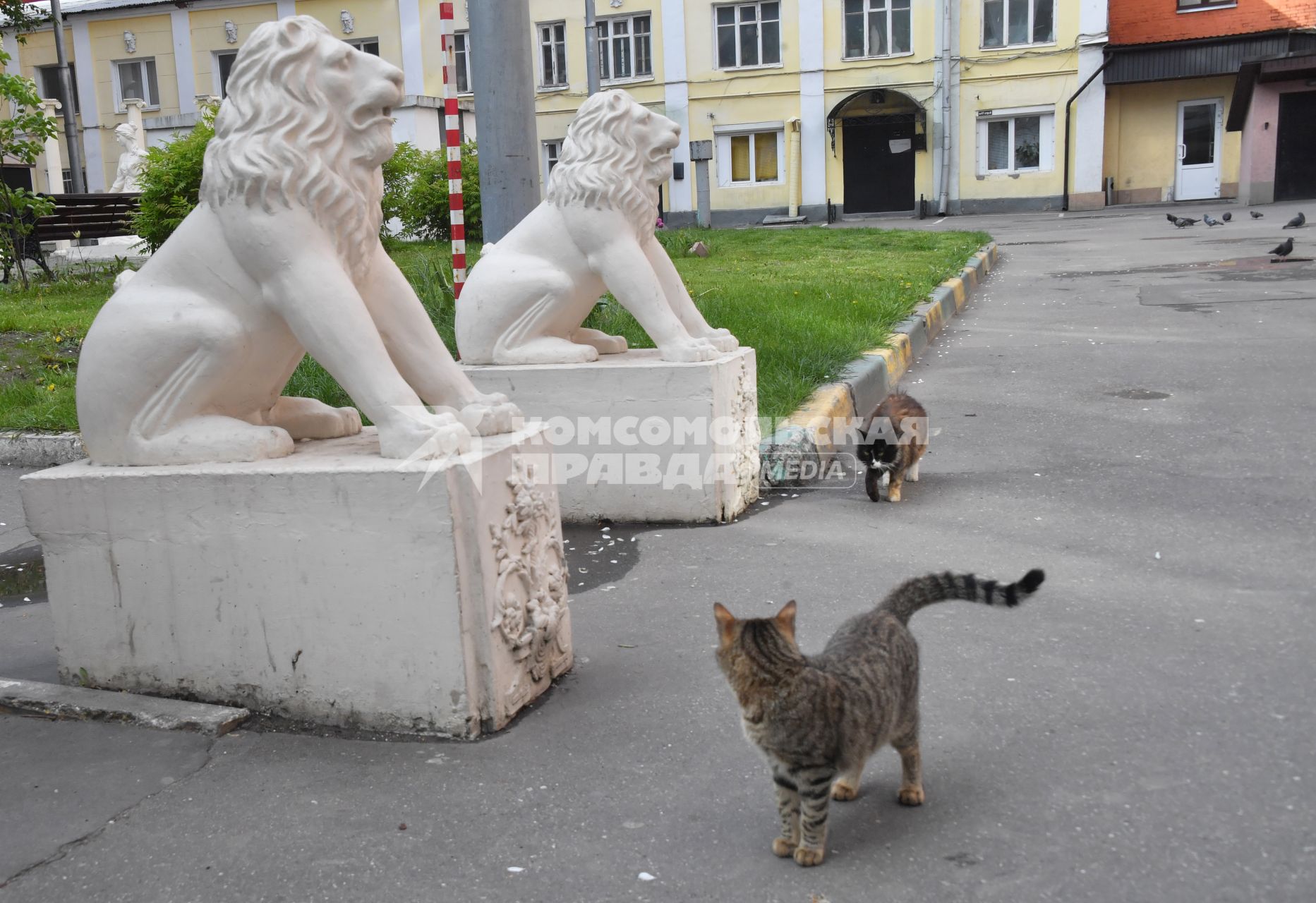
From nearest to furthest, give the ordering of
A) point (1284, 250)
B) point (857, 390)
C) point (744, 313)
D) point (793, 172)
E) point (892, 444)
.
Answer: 1. point (892, 444)
2. point (857, 390)
3. point (744, 313)
4. point (1284, 250)
5. point (793, 172)

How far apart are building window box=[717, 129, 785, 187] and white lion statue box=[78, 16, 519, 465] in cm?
2683

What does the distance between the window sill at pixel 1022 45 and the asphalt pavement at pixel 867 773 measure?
79.1 feet

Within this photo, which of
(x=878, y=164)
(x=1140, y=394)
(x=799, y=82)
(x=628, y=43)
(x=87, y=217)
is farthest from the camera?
(x=878, y=164)

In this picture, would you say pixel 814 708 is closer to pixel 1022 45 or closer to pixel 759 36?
pixel 1022 45

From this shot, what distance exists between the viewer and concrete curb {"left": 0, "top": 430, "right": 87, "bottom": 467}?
6359 millimetres

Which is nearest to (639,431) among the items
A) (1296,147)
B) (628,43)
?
(1296,147)

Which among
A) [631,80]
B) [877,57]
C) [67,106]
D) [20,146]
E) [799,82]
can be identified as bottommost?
[20,146]

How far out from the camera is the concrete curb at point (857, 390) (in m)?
5.53

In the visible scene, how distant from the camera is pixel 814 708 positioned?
7.49 feet

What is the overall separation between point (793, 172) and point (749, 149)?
1405mm

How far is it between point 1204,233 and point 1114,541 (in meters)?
16.0

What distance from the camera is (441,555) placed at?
2898 mm

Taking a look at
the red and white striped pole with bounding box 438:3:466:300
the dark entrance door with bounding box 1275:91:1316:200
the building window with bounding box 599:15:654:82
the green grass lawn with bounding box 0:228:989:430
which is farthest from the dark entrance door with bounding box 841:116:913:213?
the red and white striped pole with bounding box 438:3:466:300

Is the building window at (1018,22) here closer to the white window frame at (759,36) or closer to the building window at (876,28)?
the building window at (876,28)
